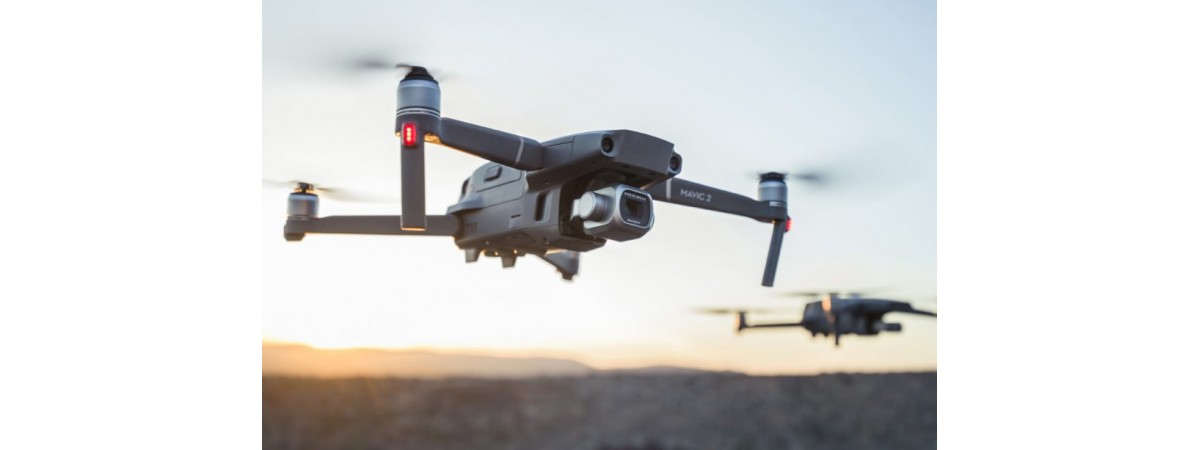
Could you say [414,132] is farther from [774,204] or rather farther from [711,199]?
[774,204]

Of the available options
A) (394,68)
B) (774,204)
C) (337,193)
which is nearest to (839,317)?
(774,204)

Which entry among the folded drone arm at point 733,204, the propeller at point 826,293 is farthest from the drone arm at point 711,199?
the propeller at point 826,293

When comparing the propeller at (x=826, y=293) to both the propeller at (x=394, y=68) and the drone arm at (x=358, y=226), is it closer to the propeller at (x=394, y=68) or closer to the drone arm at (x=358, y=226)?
the drone arm at (x=358, y=226)

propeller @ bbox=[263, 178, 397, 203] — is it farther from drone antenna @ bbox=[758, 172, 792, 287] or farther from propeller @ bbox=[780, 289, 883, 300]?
propeller @ bbox=[780, 289, 883, 300]
